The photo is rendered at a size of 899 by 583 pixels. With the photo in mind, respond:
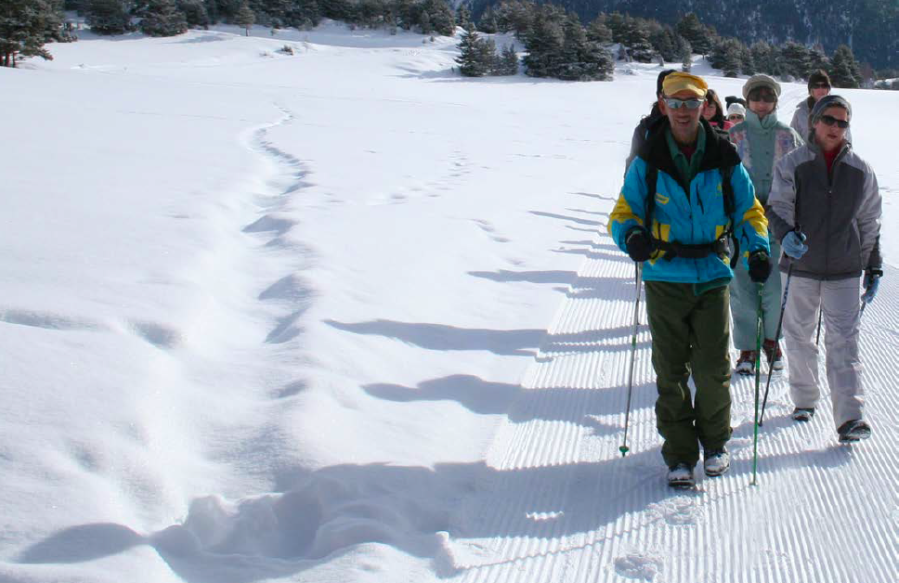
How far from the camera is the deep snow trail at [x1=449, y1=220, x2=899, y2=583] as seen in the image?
9.77 feet

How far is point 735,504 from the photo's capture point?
3.45 meters

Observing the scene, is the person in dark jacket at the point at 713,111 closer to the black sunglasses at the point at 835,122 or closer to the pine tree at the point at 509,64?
the black sunglasses at the point at 835,122

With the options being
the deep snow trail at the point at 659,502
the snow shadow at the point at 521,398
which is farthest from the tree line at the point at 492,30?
the deep snow trail at the point at 659,502

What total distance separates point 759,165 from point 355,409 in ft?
9.82

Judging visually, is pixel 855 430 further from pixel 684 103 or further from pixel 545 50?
pixel 545 50

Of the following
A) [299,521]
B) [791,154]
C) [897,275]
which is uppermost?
[791,154]

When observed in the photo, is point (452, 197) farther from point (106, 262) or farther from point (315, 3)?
point (315, 3)

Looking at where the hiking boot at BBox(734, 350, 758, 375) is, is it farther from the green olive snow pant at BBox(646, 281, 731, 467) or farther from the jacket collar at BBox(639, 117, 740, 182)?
the jacket collar at BBox(639, 117, 740, 182)

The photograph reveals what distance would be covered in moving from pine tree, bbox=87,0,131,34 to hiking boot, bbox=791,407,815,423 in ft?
214

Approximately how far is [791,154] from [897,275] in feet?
15.0

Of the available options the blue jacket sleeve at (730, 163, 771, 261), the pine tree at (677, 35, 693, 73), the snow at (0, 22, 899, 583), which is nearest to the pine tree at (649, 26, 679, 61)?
the pine tree at (677, 35, 693, 73)

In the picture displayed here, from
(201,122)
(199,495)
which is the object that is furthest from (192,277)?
(201,122)

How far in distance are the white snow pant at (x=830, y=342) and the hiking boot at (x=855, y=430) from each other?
27mm

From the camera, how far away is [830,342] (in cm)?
424
